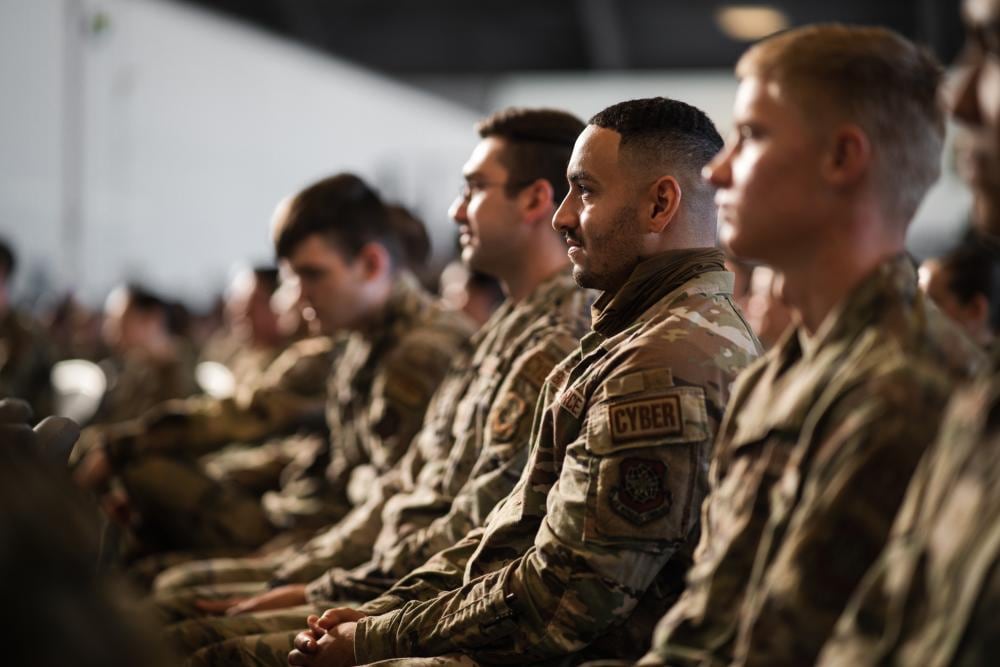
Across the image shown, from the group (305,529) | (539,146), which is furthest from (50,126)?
(539,146)

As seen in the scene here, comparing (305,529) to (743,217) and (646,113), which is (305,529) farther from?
(743,217)

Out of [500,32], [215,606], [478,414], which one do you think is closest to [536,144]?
[478,414]

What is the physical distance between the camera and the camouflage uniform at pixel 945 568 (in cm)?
104

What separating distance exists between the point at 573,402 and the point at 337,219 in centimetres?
163

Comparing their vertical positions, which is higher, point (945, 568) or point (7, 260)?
point (7, 260)

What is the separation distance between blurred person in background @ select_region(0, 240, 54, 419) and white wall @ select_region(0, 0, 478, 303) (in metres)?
2.34

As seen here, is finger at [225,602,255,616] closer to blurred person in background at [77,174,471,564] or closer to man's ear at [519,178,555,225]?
blurred person in background at [77,174,471,564]

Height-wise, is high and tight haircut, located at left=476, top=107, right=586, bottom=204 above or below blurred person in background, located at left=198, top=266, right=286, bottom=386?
above

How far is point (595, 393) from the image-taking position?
1697mm

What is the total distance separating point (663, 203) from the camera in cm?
185

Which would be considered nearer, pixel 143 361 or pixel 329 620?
pixel 329 620

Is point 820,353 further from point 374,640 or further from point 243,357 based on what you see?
point 243,357

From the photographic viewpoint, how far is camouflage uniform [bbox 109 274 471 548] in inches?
117

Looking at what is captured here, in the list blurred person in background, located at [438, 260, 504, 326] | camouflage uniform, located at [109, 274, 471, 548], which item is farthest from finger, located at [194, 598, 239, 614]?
blurred person in background, located at [438, 260, 504, 326]
